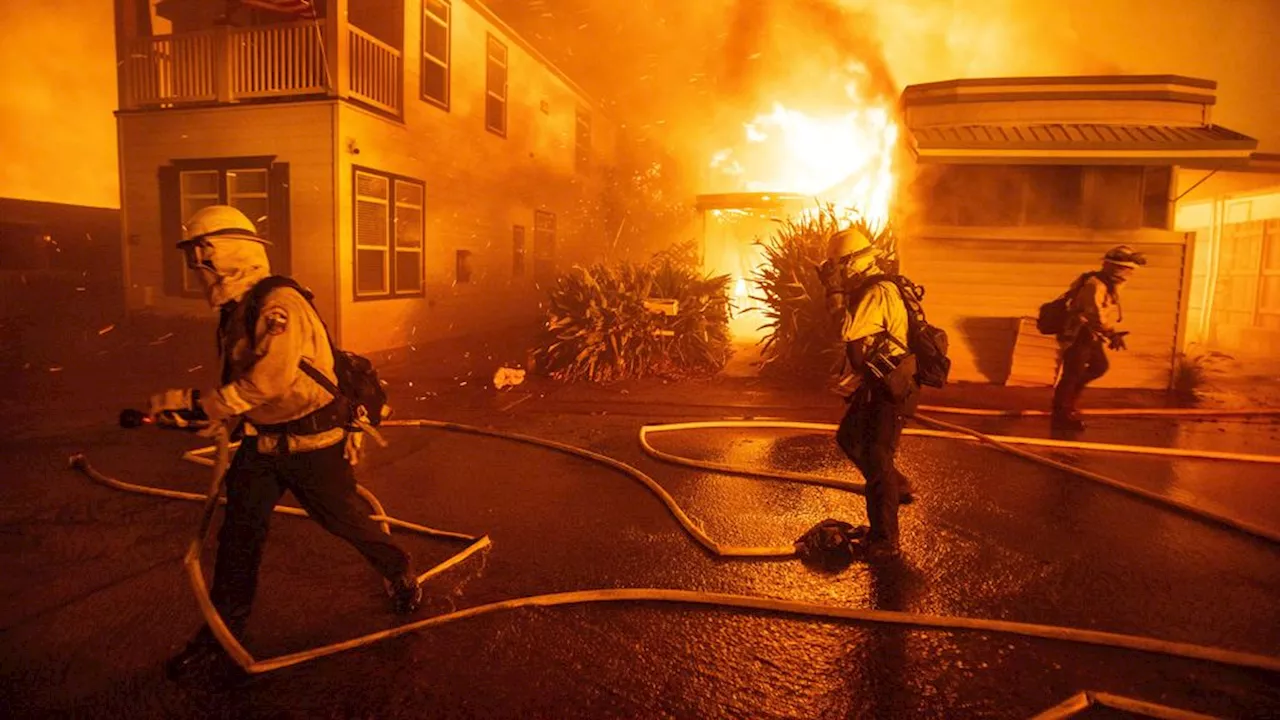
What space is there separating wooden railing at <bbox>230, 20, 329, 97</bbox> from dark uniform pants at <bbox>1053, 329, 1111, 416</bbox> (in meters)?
11.7

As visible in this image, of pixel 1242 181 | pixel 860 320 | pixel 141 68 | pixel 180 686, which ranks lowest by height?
pixel 180 686

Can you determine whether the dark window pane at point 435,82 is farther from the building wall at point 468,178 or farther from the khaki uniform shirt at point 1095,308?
the khaki uniform shirt at point 1095,308

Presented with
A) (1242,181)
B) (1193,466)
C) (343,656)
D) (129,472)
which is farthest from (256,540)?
(1242,181)

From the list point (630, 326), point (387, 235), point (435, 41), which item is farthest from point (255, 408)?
A: point (435, 41)

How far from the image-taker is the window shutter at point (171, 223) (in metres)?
13.0

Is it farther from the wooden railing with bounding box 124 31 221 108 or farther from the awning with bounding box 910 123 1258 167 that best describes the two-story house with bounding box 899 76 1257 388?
the wooden railing with bounding box 124 31 221 108

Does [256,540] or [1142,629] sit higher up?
[256,540]

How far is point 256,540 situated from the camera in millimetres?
3033

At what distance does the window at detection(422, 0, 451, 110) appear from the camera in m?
14.6

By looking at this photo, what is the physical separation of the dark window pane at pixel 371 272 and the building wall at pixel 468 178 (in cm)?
25

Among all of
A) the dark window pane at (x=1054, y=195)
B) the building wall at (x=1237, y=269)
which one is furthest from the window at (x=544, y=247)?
the building wall at (x=1237, y=269)

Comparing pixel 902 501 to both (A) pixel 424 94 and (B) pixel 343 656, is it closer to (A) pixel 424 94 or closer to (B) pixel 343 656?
(B) pixel 343 656

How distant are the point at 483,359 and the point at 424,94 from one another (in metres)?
5.64

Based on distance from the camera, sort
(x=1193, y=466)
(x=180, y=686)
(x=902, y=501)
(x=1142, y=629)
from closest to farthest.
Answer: (x=180, y=686), (x=1142, y=629), (x=902, y=501), (x=1193, y=466)
